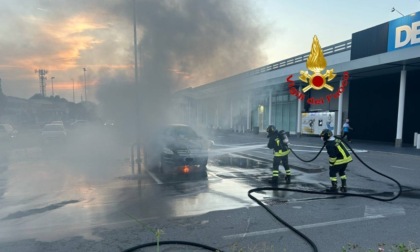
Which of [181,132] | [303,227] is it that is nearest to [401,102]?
[181,132]

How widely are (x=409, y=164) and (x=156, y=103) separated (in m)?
10.5

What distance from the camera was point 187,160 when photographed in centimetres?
793

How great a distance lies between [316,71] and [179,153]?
12.8m

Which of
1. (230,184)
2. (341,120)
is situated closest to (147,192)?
(230,184)

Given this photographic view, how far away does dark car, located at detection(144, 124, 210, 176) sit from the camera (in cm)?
789

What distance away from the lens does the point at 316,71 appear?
58.1ft

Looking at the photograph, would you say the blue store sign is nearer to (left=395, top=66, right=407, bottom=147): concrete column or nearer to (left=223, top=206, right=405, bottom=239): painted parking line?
(left=395, top=66, right=407, bottom=147): concrete column

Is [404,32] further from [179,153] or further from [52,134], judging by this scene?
[52,134]

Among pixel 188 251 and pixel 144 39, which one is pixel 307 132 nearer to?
pixel 144 39

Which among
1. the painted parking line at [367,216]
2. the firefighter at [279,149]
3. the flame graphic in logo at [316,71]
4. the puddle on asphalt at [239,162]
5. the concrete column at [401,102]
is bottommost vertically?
the puddle on asphalt at [239,162]

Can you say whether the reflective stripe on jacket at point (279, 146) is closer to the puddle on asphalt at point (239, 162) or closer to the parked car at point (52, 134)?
the puddle on asphalt at point (239, 162)

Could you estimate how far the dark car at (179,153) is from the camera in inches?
311

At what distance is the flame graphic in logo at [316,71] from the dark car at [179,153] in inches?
359

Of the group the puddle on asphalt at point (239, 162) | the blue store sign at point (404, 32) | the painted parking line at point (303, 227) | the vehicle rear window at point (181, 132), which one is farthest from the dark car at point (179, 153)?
the blue store sign at point (404, 32)
